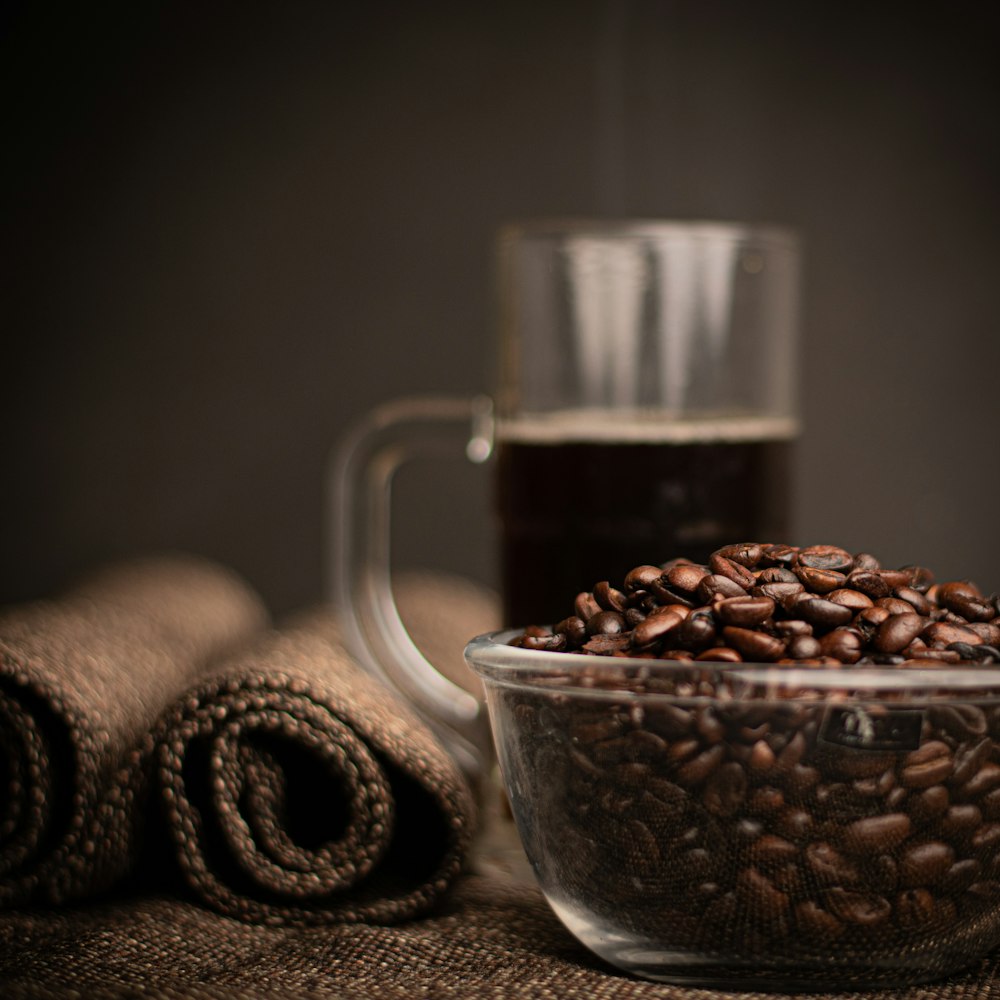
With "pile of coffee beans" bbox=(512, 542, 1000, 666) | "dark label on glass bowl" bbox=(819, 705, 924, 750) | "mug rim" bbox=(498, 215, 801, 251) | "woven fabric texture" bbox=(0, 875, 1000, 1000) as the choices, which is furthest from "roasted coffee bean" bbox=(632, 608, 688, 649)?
"mug rim" bbox=(498, 215, 801, 251)

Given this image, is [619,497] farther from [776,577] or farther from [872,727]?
[872,727]

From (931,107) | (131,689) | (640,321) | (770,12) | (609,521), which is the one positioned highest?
(770,12)

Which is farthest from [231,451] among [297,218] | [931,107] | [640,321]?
[931,107]

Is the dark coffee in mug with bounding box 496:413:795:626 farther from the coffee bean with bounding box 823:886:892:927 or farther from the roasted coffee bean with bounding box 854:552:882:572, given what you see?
the coffee bean with bounding box 823:886:892:927

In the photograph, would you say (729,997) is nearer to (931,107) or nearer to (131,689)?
(131,689)

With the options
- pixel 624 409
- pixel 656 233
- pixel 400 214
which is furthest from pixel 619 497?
pixel 400 214

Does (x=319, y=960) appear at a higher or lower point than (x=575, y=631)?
lower

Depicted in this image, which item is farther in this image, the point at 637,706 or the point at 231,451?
the point at 231,451
